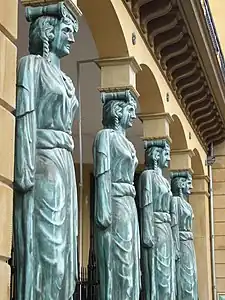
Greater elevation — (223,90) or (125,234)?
(223,90)

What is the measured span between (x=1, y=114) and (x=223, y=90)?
8389 mm

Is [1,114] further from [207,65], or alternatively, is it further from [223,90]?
[223,90]

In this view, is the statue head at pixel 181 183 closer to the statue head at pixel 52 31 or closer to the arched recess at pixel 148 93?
the arched recess at pixel 148 93

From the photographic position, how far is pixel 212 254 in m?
13.9

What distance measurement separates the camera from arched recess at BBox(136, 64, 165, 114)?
9227 millimetres

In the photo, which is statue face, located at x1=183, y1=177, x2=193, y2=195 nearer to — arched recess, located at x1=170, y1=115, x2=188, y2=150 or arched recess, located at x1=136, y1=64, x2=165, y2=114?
→ arched recess, located at x1=170, y1=115, x2=188, y2=150

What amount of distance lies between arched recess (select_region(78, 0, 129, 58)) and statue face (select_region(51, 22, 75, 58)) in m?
1.82

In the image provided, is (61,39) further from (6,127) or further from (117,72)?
(117,72)

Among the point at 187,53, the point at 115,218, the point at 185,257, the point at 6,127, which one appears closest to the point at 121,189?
the point at 115,218

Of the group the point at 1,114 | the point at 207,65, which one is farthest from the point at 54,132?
the point at 207,65

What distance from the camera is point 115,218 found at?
6.82 m

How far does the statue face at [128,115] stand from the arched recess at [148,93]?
1.77 meters

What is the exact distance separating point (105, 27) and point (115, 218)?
1950mm

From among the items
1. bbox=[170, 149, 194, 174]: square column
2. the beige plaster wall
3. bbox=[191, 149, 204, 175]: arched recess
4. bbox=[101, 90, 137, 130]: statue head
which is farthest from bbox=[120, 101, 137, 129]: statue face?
bbox=[191, 149, 204, 175]: arched recess
